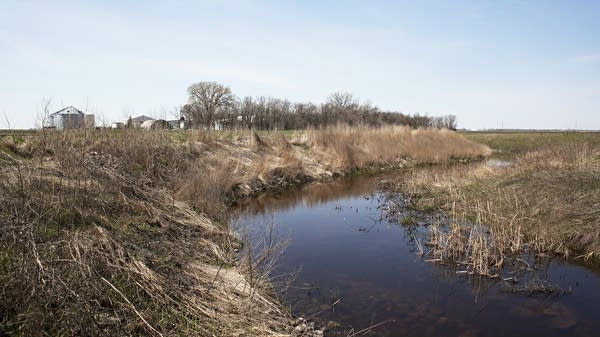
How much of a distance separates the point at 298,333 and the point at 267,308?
1.61 ft

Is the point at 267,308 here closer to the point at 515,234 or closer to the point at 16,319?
the point at 16,319

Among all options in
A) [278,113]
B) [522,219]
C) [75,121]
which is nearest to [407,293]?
[522,219]

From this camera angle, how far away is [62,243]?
14.4 feet

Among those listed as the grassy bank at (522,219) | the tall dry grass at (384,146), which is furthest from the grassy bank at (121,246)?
the tall dry grass at (384,146)

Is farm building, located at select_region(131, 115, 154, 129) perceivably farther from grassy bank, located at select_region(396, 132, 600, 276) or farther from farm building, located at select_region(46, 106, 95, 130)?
grassy bank, located at select_region(396, 132, 600, 276)

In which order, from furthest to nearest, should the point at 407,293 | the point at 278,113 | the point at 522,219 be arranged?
the point at 278,113 < the point at 522,219 < the point at 407,293

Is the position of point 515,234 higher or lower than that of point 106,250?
lower

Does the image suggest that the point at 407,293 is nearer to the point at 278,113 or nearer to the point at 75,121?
the point at 75,121

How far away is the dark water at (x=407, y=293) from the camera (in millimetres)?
4941

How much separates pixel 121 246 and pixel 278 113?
3294 cm

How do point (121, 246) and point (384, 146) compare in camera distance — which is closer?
point (121, 246)

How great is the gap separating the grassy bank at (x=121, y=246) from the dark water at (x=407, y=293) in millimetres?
762

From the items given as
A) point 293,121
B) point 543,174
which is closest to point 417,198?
point 543,174

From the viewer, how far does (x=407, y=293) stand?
19.4 ft
